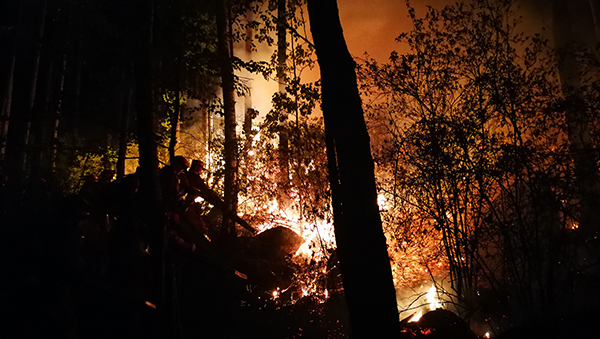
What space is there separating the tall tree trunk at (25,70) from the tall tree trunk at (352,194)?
10.6 m

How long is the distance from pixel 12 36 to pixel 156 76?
12688 mm

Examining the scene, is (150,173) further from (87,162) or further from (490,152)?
(87,162)

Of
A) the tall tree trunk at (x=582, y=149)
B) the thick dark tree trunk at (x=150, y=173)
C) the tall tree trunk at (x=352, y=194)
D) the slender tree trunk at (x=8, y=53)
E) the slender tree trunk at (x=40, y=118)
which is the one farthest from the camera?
the slender tree trunk at (x=8, y=53)

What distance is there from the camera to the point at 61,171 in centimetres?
1364

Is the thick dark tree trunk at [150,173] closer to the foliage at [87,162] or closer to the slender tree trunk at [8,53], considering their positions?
the foliage at [87,162]

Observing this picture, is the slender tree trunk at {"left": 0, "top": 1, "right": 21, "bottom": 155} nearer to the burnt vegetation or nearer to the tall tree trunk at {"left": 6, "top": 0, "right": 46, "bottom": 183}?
the tall tree trunk at {"left": 6, "top": 0, "right": 46, "bottom": 183}

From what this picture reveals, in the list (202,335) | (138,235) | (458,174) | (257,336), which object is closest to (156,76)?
(138,235)

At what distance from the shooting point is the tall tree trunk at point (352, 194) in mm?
3908

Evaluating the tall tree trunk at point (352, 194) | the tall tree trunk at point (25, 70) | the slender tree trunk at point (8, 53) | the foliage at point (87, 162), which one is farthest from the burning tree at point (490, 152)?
the slender tree trunk at point (8, 53)

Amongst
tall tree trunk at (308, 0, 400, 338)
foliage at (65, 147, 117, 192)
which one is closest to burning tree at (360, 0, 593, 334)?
tall tree trunk at (308, 0, 400, 338)

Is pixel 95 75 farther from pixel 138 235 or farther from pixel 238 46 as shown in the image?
pixel 238 46

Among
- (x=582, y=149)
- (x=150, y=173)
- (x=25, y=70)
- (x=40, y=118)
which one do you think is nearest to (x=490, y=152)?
(x=582, y=149)

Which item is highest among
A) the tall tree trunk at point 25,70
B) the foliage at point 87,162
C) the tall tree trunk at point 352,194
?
the tall tree trunk at point 25,70

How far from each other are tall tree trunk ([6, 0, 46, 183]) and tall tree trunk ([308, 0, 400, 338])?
10604mm
